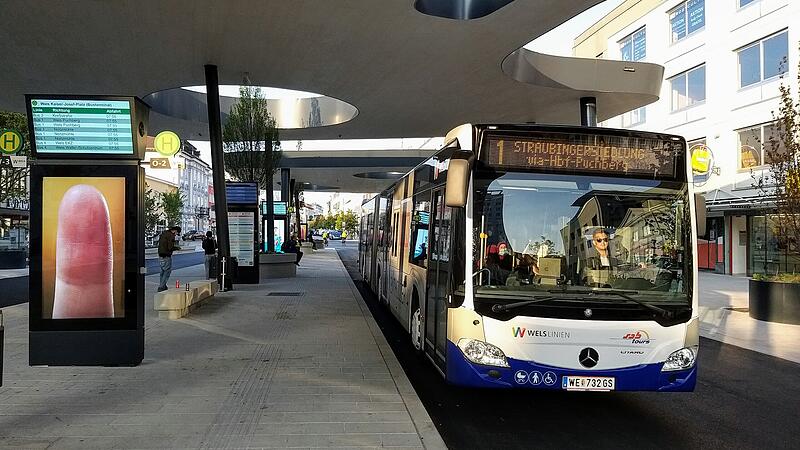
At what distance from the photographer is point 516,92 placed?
18875 millimetres

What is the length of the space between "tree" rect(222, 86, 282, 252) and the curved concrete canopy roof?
0.78 meters

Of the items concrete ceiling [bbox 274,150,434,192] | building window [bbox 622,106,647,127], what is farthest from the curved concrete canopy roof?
concrete ceiling [bbox 274,150,434,192]

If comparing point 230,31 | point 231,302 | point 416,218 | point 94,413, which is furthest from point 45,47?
point 94,413

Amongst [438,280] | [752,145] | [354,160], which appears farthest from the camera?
[354,160]

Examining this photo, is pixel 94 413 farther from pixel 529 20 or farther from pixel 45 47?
pixel 45 47

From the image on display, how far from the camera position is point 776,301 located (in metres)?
13.0

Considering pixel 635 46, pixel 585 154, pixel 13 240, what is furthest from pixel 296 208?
pixel 585 154

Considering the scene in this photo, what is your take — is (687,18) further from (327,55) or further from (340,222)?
(340,222)

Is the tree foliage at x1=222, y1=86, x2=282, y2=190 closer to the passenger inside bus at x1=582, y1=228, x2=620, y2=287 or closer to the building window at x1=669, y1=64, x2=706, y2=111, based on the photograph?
the passenger inside bus at x1=582, y1=228, x2=620, y2=287

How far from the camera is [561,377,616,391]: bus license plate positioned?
17.9 ft

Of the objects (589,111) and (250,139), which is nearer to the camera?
(250,139)

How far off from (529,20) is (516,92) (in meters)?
6.42

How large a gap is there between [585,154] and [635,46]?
32.8 m

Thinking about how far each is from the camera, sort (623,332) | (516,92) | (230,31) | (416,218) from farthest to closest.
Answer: (516,92), (230,31), (416,218), (623,332)
